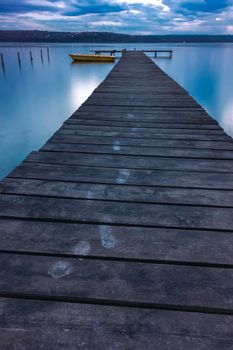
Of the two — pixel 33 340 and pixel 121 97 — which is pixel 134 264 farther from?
pixel 121 97

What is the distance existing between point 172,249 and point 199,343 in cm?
55

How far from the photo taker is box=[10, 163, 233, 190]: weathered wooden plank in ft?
7.80

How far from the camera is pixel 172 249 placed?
158 cm

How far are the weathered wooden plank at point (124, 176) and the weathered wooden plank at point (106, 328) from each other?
4.23ft

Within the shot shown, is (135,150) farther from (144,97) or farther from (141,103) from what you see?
(144,97)

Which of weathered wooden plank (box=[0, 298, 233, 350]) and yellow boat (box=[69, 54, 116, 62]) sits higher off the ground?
yellow boat (box=[69, 54, 116, 62])

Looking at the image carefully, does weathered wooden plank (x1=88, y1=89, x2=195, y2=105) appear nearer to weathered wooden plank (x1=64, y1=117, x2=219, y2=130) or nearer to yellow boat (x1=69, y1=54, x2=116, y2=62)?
weathered wooden plank (x1=64, y1=117, x2=219, y2=130)

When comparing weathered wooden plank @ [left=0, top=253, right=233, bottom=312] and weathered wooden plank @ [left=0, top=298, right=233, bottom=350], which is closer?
weathered wooden plank @ [left=0, top=298, right=233, bottom=350]

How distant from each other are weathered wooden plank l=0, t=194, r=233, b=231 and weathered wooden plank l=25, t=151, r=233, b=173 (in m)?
0.74

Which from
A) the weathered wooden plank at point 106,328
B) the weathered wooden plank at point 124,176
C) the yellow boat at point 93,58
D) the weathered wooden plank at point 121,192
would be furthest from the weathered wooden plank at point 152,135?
the yellow boat at point 93,58

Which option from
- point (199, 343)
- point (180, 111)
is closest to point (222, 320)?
point (199, 343)

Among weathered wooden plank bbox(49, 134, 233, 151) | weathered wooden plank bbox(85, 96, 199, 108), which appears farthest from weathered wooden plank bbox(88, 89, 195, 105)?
weathered wooden plank bbox(49, 134, 233, 151)

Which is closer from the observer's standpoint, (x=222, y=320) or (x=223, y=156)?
(x=222, y=320)

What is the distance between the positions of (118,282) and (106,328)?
25cm
